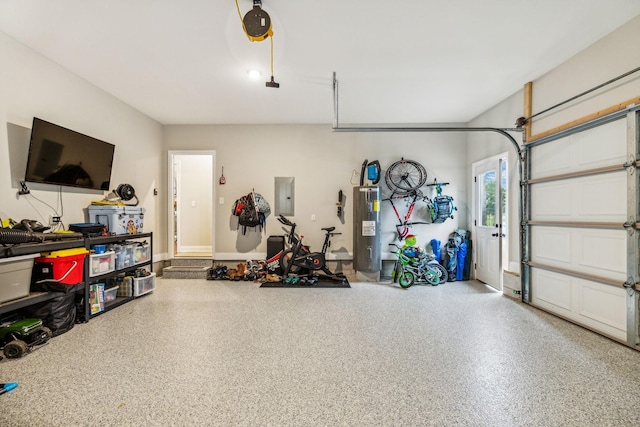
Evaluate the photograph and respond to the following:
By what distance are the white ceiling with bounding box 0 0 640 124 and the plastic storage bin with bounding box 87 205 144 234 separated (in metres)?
1.77

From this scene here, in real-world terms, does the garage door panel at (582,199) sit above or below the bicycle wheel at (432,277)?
above

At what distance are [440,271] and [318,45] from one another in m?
4.15

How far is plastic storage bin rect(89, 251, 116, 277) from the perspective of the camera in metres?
A: 3.23

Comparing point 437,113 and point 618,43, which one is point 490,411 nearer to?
point 618,43

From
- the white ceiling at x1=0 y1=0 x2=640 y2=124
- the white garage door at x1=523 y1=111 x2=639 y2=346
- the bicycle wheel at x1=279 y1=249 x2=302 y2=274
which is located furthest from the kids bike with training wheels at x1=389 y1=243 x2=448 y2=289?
the white ceiling at x1=0 y1=0 x2=640 y2=124

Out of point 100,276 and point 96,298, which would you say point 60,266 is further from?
point 96,298

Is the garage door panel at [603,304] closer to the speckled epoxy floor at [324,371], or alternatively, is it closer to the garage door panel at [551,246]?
the speckled epoxy floor at [324,371]

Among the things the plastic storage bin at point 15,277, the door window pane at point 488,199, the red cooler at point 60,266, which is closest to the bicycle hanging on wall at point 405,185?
the door window pane at point 488,199

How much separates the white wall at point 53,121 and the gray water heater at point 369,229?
403 cm

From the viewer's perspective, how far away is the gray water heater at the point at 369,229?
5.06m

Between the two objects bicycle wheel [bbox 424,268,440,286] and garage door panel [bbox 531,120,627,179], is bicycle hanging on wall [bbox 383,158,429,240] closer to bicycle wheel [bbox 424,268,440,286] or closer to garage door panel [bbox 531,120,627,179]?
bicycle wheel [bbox 424,268,440,286]

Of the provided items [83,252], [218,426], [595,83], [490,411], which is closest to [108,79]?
[83,252]

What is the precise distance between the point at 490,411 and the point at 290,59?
371 cm

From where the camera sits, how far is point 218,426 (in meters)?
1.57
